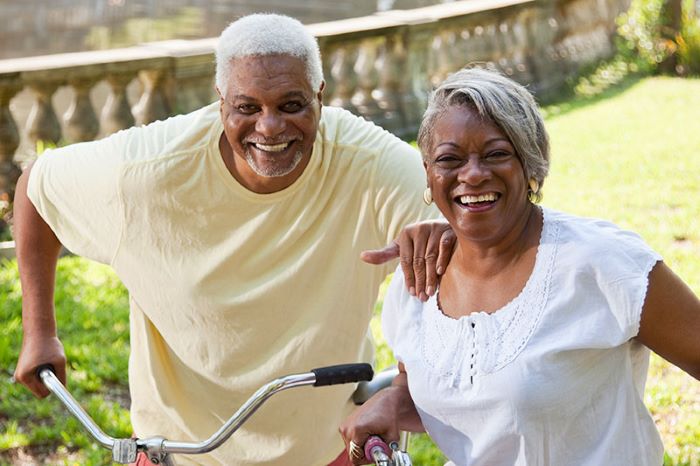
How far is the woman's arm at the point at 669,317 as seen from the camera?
260cm

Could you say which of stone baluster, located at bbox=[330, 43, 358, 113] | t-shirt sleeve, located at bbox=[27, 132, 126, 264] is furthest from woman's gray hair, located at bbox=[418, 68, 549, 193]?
stone baluster, located at bbox=[330, 43, 358, 113]

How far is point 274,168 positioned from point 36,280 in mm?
937

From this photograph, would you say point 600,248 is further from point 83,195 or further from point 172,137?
point 83,195

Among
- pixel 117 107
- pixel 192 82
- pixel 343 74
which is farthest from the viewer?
pixel 343 74

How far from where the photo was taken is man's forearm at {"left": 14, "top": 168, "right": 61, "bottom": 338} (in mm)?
3762

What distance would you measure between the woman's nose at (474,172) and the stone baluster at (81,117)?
5464 millimetres

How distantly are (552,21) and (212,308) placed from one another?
10.3m

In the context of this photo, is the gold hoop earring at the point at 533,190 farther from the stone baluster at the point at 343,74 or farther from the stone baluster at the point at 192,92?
the stone baluster at the point at 343,74

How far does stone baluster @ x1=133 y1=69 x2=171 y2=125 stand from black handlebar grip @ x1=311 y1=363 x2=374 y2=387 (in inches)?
211

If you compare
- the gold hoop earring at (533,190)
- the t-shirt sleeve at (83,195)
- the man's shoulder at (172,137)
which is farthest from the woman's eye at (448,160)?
the t-shirt sleeve at (83,195)

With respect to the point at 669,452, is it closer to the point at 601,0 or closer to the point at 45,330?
the point at 45,330

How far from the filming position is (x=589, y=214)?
26.7ft

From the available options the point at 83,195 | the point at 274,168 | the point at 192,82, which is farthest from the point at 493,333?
the point at 192,82

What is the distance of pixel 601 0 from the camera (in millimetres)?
14680
